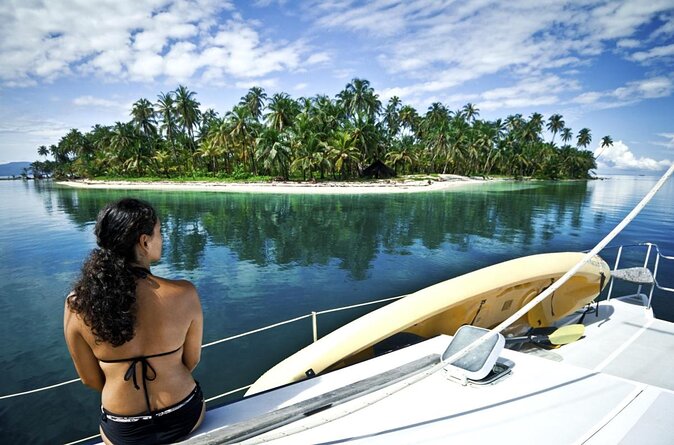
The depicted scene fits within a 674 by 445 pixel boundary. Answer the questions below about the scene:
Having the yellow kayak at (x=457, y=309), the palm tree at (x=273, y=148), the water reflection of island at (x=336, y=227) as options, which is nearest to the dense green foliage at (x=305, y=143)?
the palm tree at (x=273, y=148)

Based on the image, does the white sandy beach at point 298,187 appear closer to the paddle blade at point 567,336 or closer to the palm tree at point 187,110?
the palm tree at point 187,110

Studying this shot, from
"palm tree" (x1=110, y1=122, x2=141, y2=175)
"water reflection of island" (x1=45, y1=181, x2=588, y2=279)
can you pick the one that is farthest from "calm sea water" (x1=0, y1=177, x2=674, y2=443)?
"palm tree" (x1=110, y1=122, x2=141, y2=175)

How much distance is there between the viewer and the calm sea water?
719cm

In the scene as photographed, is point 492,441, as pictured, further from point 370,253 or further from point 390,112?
point 390,112

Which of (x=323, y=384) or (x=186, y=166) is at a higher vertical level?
(x=186, y=166)

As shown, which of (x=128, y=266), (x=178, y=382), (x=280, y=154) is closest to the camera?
(x=128, y=266)

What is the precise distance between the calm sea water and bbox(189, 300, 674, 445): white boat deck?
4636 mm

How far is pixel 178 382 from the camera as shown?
2080 mm

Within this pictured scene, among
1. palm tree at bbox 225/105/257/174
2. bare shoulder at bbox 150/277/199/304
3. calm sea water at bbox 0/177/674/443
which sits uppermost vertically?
palm tree at bbox 225/105/257/174

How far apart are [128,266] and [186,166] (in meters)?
79.8

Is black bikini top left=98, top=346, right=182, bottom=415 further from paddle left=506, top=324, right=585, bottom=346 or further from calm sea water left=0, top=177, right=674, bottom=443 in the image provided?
calm sea water left=0, top=177, right=674, bottom=443

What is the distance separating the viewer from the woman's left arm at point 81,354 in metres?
1.87

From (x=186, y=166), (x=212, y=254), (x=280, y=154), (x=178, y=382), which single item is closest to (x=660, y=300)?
(x=178, y=382)

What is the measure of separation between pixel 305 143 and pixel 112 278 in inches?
2250
